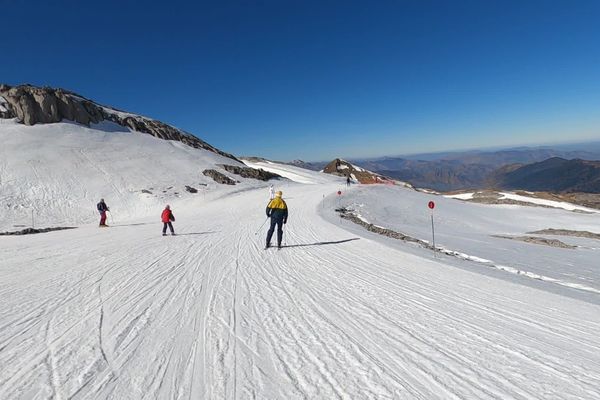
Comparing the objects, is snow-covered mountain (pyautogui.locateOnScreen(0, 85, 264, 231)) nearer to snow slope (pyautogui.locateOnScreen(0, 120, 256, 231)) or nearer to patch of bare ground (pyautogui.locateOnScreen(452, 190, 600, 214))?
snow slope (pyautogui.locateOnScreen(0, 120, 256, 231))

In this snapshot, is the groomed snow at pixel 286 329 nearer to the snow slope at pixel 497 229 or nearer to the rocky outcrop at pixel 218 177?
the snow slope at pixel 497 229

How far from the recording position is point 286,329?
4.86m

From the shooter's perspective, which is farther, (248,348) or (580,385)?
(248,348)

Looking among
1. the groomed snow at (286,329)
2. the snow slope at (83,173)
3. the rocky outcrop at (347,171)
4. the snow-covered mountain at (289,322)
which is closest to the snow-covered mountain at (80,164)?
the snow slope at (83,173)

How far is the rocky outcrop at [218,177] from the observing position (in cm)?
4316

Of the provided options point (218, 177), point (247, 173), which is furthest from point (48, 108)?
point (247, 173)

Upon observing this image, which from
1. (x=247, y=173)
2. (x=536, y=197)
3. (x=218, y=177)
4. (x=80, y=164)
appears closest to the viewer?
(x=80, y=164)

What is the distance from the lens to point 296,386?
11.4ft

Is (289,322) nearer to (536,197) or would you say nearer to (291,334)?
(291,334)

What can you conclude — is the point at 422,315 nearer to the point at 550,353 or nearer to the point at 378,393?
the point at 550,353

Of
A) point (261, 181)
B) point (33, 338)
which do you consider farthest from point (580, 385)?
point (261, 181)

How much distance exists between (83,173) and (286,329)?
40393 mm

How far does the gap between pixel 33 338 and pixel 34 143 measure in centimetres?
4708

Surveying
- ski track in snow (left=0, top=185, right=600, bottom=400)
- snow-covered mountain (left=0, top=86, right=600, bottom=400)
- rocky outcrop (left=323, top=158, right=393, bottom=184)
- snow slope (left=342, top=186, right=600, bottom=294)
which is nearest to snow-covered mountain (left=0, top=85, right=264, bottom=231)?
snow-covered mountain (left=0, top=86, right=600, bottom=400)
